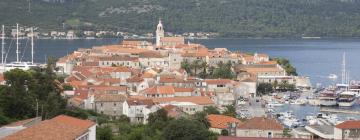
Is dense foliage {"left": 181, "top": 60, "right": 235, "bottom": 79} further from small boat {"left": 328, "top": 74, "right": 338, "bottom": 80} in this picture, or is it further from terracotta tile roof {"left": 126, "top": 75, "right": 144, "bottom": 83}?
small boat {"left": 328, "top": 74, "right": 338, "bottom": 80}

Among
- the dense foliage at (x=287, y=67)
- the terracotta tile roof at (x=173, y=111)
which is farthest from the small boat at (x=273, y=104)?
the dense foliage at (x=287, y=67)

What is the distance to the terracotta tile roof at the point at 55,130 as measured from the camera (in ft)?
54.8

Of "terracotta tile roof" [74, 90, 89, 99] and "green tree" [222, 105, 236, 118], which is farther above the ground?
"terracotta tile roof" [74, 90, 89, 99]

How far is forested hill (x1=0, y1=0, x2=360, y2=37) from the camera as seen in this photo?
133m

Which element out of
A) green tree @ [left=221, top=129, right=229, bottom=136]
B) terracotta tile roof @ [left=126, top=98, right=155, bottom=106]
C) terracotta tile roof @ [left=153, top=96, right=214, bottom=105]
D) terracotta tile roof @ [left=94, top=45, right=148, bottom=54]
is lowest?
green tree @ [left=221, top=129, right=229, bottom=136]

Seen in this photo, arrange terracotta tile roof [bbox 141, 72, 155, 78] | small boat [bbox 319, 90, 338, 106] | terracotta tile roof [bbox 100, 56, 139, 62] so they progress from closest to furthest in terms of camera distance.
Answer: terracotta tile roof [bbox 141, 72, 155, 78], small boat [bbox 319, 90, 338, 106], terracotta tile roof [bbox 100, 56, 139, 62]

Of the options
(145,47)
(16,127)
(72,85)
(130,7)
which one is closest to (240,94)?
(72,85)

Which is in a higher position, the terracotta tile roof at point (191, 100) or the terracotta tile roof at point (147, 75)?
the terracotta tile roof at point (147, 75)

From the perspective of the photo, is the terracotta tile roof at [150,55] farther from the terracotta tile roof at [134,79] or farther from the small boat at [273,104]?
the small boat at [273,104]

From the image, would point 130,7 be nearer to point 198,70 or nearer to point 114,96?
point 198,70

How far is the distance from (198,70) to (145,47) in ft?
35.9

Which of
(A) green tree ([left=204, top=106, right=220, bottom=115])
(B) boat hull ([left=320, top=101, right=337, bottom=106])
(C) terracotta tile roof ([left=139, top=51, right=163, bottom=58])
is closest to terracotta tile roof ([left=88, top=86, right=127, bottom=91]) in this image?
(A) green tree ([left=204, top=106, right=220, bottom=115])

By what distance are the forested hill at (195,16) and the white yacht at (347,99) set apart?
81790mm

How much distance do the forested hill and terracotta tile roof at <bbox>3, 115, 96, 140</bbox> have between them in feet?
348
